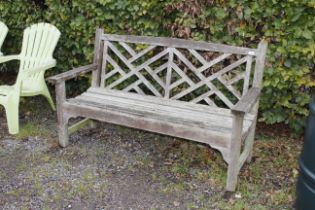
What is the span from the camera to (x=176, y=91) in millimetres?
4016

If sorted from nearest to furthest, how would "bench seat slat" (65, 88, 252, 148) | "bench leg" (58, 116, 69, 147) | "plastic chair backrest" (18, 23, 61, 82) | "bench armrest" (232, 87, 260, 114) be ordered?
1. "bench armrest" (232, 87, 260, 114)
2. "bench seat slat" (65, 88, 252, 148)
3. "bench leg" (58, 116, 69, 147)
4. "plastic chair backrest" (18, 23, 61, 82)

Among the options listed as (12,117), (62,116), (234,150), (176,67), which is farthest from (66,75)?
(234,150)

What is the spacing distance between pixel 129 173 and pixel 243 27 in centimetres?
170

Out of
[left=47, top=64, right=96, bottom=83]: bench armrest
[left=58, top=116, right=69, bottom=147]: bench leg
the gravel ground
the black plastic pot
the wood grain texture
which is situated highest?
the wood grain texture

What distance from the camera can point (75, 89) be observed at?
504cm

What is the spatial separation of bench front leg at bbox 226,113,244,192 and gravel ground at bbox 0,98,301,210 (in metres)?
0.11

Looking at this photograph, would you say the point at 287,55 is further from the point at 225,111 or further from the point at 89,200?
the point at 89,200

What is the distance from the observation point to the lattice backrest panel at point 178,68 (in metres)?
3.45

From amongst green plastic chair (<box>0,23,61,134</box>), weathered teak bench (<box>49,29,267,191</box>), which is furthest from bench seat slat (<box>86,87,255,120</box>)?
green plastic chair (<box>0,23,61,134</box>)

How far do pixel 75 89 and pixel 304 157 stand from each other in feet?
10.8

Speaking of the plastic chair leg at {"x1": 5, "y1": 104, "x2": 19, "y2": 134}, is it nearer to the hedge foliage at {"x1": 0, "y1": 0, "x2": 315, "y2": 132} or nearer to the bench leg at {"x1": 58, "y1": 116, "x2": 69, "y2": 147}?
the bench leg at {"x1": 58, "y1": 116, "x2": 69, "y2": 147}

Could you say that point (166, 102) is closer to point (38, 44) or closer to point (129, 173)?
point (129, 173)

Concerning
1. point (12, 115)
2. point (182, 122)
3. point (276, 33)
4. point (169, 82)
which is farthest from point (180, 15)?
point (12, 115)

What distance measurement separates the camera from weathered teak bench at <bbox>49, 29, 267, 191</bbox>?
3.05 meters
